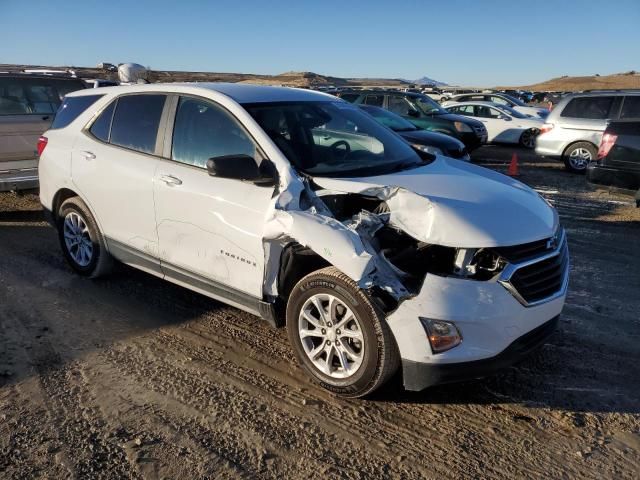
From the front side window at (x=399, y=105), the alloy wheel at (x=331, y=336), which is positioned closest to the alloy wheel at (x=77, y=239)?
the alloy wheel at (x=331, y=336)

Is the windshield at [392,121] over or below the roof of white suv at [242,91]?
below

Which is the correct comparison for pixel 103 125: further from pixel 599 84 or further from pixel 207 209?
pixel 599 84

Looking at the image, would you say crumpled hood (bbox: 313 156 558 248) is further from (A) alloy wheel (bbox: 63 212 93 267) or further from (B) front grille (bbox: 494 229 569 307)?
(A) alloy wheel (bbox: 63 212 93 267)

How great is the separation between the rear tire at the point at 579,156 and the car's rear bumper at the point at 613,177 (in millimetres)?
4253

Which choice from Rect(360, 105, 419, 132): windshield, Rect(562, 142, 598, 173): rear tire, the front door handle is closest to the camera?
the front door handle

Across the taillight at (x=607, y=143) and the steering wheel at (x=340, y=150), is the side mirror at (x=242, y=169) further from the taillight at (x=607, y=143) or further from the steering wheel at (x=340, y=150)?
the taillight at (x=607, y=143)

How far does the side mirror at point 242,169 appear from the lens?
11.6 feet

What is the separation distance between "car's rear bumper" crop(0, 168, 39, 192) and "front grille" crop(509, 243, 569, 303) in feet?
21.2

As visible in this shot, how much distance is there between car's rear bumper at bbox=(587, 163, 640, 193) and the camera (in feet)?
24.9

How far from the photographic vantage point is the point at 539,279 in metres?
3.24

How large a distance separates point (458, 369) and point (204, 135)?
2461mm

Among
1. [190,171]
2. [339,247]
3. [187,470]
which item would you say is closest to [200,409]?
[187,470]

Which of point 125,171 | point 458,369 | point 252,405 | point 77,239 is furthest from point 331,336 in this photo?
point 77,239

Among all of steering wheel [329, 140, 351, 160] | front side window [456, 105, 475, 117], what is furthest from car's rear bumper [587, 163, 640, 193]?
front side window [456, 105, 475, 117]
